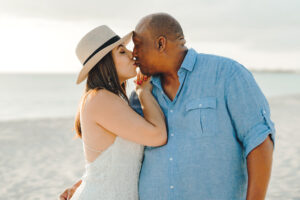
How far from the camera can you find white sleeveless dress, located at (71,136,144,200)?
2.57 m

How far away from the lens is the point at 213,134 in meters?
2.17

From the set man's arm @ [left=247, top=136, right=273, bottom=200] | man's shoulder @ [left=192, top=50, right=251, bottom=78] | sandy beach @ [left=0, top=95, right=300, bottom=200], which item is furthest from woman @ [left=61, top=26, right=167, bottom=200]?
sandy beach @ [left=0, top=95, right=300, bottom=200]

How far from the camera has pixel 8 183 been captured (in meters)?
7.17

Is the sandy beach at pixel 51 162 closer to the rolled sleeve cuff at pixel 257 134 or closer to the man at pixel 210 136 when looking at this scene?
the man at pixel 210 136

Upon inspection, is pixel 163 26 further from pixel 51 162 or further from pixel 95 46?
pixel 51 162

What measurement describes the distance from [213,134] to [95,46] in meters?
1.28

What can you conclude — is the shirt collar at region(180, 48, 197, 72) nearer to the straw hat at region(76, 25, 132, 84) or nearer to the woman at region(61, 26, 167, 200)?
the woman at region(61, 26, 167, 200)

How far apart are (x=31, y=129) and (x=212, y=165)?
478 inches

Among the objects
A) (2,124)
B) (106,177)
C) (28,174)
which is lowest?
(2,124)

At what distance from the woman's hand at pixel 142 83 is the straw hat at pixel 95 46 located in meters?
0.31

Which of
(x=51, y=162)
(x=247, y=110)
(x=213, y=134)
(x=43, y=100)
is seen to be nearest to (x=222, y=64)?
(x=247, y=110)

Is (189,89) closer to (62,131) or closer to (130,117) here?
(130,117)

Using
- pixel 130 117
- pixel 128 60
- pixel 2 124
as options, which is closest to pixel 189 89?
pixel 130 117

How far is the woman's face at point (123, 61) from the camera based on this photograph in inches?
111
